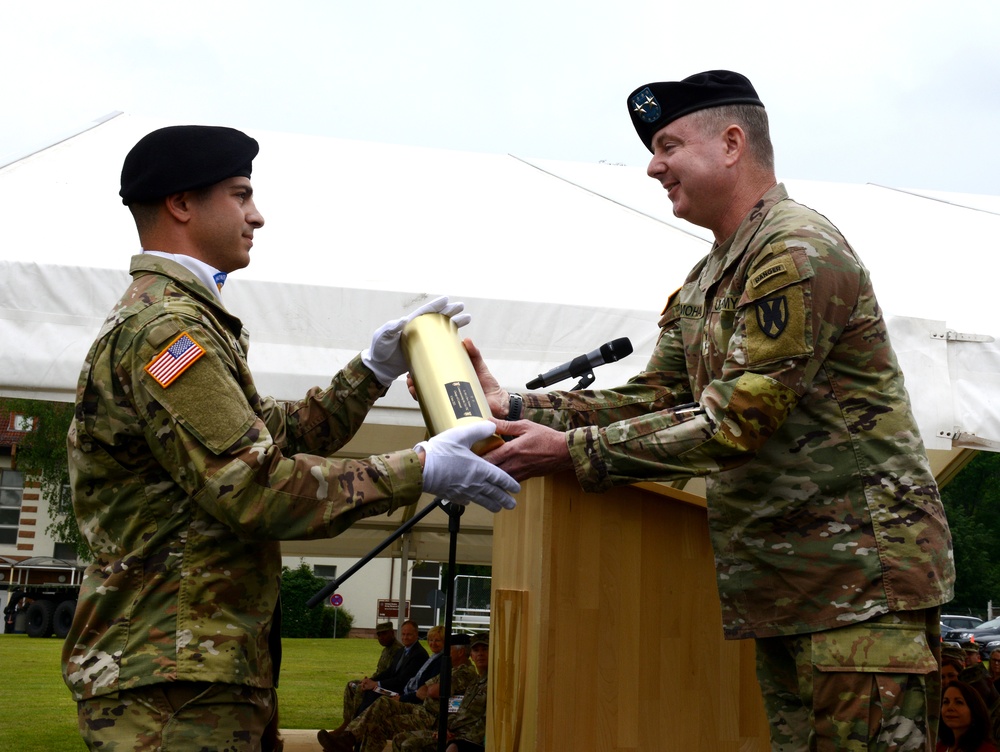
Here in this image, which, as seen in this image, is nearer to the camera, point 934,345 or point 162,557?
point 162,557

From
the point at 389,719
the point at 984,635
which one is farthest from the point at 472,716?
the point at 984,635

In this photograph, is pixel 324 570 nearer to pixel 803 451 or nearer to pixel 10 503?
pixel 10 503

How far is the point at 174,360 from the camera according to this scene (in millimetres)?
2275

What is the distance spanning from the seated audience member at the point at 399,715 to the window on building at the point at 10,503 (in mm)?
42128

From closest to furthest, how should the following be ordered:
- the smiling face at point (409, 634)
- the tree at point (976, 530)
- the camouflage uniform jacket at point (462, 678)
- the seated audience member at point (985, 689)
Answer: the seated audience member at point (985, 689), the camouflage uniform jacket at point (462, 678), the smiling face at point (409, 634), the tree at point (976, 530)

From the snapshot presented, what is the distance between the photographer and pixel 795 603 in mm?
2615

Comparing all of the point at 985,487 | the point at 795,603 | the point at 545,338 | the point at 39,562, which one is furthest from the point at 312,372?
the point at 985,487

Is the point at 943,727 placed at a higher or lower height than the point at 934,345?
lower

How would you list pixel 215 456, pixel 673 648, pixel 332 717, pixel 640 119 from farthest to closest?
1. pixel 332 717
2. pixel 673 648
3. pixel 640 119
4. pixel 215 456

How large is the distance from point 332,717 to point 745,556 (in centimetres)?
1247

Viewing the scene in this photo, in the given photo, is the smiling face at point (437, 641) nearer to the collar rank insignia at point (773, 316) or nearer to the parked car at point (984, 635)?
the collar rank insignia at point (773, 316)

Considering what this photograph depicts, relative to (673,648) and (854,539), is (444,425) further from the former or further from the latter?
(673,648)

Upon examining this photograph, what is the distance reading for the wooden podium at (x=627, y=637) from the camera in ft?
11.6

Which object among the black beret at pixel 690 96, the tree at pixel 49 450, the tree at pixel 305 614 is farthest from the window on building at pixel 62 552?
the black beret at pixel 690 96
